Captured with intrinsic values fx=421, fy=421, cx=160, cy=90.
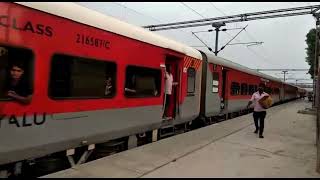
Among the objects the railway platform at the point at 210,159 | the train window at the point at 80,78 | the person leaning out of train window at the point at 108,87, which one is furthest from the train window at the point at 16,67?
the person leaning out of train window at the point at 108,87

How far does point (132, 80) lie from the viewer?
27.8 ft

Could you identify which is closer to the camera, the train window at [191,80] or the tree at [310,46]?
the train window at [191,80]

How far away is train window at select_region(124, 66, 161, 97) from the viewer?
27.6 feet

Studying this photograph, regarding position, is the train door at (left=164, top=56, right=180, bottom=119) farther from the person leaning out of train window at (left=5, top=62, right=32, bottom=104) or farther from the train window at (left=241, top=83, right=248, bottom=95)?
the train window at (left=241, top=83, right=248, bottom=95)

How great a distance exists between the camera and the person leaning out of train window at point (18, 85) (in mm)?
5359

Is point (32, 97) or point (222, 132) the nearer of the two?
point (32, 97)

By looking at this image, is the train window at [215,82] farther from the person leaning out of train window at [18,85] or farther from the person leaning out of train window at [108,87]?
the person leaning out of train window at [18,85]

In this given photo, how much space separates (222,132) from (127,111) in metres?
5.16

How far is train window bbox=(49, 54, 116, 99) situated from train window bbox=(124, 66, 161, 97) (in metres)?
0.67

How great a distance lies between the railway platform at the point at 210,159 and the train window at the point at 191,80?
4.95ft

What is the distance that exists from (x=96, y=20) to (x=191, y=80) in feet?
19.9

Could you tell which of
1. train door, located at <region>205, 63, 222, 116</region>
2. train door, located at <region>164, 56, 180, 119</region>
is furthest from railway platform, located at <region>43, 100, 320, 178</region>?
train door, located at <region>205, 63, 222, 116</region>

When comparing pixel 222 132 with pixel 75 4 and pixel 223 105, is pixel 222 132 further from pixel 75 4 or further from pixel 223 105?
pixel 75 4

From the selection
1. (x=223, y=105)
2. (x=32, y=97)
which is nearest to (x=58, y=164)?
(x=32, y=97)
